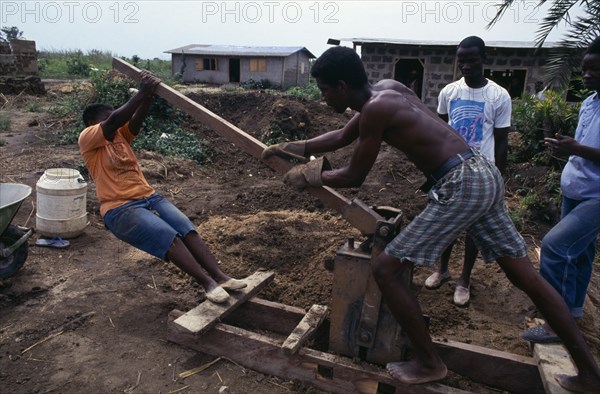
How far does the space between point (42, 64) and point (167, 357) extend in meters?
29.3

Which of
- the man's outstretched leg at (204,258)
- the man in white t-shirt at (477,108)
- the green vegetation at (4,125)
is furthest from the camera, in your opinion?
the green vegetation at (4,125)

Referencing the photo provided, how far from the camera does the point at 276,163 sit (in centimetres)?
300

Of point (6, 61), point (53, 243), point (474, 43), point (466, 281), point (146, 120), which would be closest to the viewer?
point (474, 43)

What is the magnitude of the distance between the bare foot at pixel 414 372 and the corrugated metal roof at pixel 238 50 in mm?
24706

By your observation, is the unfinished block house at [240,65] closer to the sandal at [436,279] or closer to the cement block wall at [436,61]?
the cement block wall at [436,61]

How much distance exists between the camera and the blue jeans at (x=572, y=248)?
2.73 m

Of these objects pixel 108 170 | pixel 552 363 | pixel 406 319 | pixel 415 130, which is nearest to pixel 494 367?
pixel 552 363

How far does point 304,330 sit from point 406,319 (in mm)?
681

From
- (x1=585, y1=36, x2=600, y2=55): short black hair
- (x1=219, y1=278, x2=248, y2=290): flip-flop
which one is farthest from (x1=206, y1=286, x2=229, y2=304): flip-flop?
(x1=585, y1=36, x2=600, y2=55): short black hair

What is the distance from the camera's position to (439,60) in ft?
47.0

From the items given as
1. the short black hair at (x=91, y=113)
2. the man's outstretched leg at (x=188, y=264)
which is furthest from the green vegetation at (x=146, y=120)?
the man's outstretched leg at (x=188, y=264)

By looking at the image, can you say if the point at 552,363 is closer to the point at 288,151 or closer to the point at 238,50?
the point at 288,151

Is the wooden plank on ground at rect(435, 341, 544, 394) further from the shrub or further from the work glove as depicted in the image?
the shrub

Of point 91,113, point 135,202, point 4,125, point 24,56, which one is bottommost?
point 4,125
